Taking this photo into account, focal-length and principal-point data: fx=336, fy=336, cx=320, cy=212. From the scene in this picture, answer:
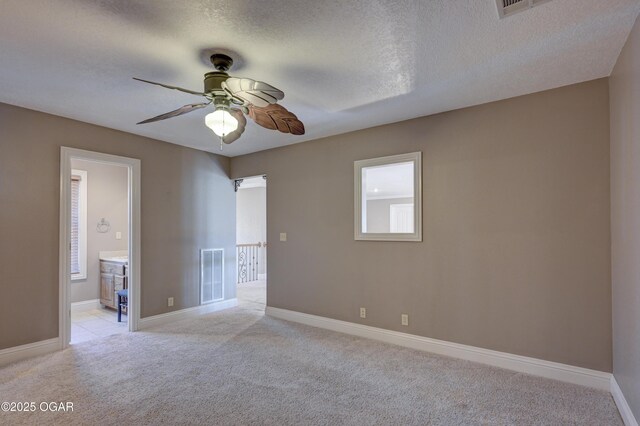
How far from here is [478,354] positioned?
10.8 feet

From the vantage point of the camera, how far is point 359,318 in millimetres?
4160

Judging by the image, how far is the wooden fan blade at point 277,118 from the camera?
237 cm

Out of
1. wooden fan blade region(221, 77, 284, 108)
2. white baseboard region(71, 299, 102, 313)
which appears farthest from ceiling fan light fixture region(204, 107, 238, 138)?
white baseboard region(71, 299, 102, 313)

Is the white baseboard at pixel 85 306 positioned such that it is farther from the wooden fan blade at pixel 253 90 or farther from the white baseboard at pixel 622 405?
the white baseboard at pixel 622 405

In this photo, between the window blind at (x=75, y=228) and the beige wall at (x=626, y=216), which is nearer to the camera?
the beige wall at (x=626, y=216)

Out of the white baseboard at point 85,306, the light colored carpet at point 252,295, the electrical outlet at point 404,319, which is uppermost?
the electrical outlet at point 404,319

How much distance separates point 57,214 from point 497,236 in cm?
457

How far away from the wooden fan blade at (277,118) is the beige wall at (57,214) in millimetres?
2625

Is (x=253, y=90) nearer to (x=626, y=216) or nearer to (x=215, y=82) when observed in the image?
(x=215, y=82)

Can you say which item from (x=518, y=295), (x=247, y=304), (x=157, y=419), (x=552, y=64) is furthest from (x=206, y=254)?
(x=552, y=64)

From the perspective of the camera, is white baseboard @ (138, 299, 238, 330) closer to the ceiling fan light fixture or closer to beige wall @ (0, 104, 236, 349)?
beige wall @ (0, 104, 236, 349)

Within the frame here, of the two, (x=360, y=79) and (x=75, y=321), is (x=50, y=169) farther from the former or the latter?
(x=360, y=79)

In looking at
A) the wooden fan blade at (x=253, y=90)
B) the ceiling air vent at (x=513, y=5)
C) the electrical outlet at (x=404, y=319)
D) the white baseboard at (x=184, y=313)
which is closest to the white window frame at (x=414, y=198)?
the electrical outlet at (x=404, y=319)

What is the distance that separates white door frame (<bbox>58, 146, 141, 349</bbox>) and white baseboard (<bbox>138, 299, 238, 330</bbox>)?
0.14 metres
